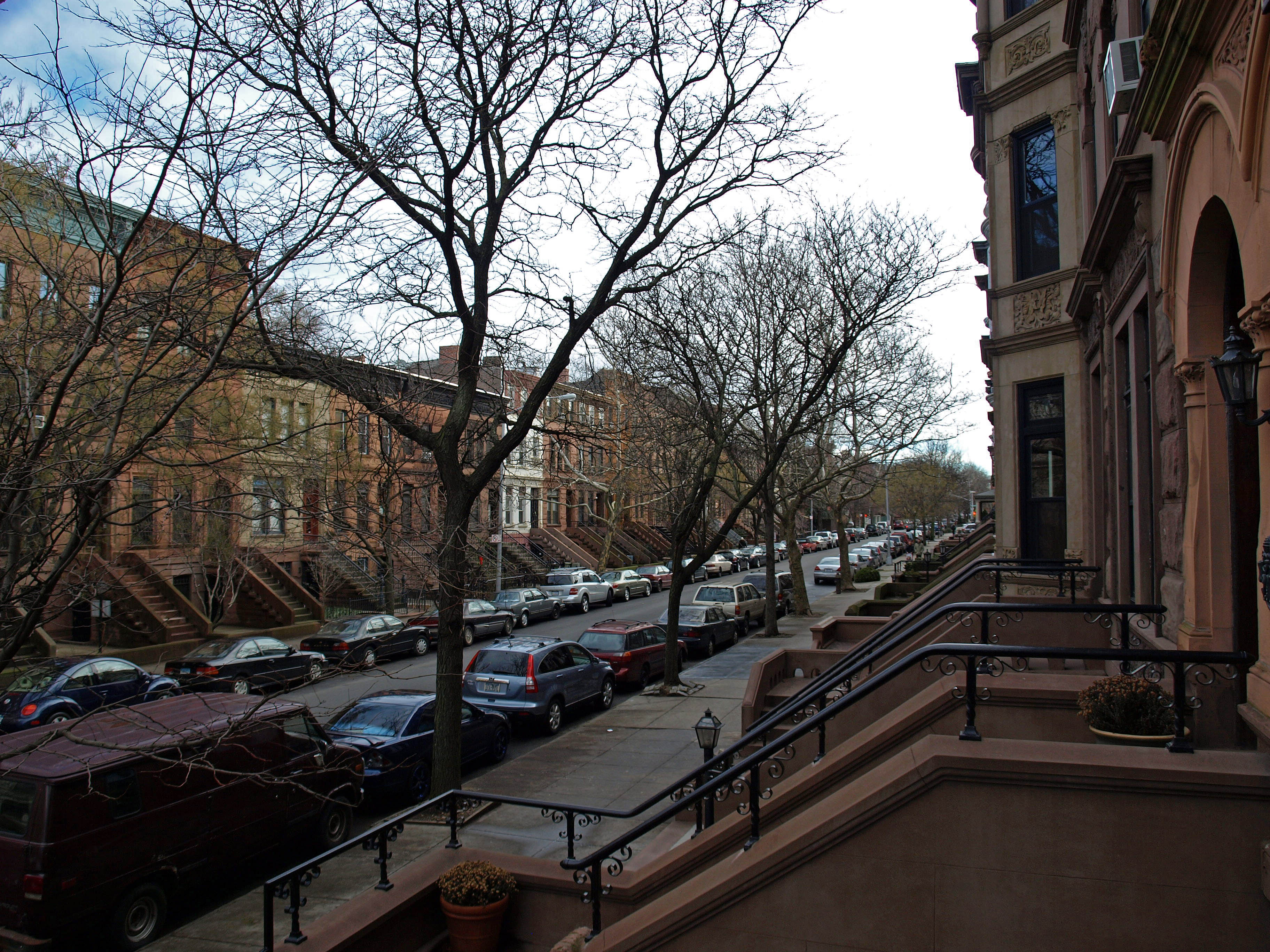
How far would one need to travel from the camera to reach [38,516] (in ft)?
14.3

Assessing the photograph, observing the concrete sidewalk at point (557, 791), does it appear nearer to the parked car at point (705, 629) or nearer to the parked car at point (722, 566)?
the parked car at point (705, 629)

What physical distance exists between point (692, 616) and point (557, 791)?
13.2 meters

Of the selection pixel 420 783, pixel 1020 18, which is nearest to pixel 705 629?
pixel 420 783

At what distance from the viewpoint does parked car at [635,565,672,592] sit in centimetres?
4444

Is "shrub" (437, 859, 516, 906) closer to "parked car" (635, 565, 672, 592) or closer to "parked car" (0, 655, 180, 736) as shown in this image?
"parked car" (0, 655, 180, 736)

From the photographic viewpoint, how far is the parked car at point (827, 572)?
46.5 m

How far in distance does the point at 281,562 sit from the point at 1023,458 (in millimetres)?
27904

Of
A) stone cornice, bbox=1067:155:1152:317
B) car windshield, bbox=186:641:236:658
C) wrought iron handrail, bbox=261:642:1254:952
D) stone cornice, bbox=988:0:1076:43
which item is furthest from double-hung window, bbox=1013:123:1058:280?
car windshield, bbox=186:641:236:658

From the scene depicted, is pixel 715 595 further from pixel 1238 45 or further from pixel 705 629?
pixel 1238 45

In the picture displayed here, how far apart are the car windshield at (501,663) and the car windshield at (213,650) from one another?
6.41 meters

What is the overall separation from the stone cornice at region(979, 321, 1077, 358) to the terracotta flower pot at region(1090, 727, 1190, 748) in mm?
7749

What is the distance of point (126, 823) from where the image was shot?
790 cm

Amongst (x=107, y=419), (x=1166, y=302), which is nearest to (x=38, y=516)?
(x=107, y=419)

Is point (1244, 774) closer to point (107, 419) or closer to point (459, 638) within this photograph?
point (107, 419)
